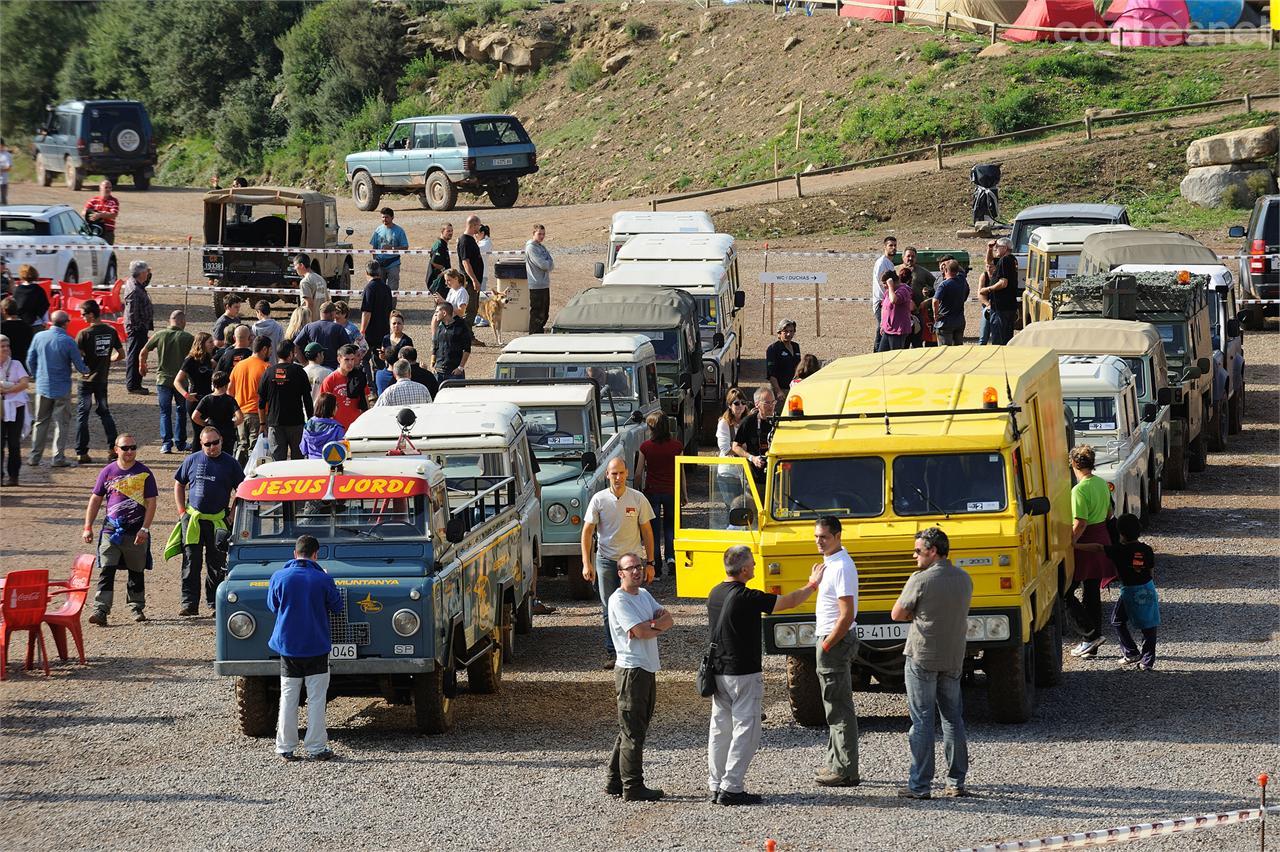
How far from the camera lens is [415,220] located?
153 ft

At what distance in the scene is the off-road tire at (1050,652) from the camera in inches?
535

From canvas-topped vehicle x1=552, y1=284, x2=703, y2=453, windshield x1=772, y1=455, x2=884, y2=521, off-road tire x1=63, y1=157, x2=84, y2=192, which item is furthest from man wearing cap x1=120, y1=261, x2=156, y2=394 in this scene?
off-road tire x1=63, y1=157, x2=84, y2=192

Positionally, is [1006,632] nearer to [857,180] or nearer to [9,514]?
[9,514]

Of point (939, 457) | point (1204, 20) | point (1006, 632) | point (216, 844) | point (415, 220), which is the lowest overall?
point (216, 844)

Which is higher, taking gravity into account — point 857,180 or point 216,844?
point 857,180

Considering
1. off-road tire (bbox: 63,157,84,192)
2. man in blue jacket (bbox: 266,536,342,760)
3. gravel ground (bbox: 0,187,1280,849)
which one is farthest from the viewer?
off-road tire (bbox: 63,157,84,192)

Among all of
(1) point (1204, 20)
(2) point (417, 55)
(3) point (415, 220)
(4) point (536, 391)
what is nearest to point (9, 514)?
(4) point (536, 391)

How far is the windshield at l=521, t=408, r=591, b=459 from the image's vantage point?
1789cm

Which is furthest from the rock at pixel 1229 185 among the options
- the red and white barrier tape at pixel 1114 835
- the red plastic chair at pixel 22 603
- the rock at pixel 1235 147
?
the red and white barrier tape at pixel 1114 835

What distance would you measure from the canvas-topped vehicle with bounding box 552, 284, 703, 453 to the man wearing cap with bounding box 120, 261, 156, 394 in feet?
20.7

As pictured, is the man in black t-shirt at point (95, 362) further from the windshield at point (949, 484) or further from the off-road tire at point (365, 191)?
the off-road tire at point (365, 191)

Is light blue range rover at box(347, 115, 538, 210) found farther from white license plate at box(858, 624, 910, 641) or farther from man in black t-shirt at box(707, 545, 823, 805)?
man in black t-shirt at box(707, 545, 823, 805)

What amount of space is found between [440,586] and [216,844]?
2.67 m

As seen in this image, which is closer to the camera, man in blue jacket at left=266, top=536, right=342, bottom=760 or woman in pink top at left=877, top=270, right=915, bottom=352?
man in blue jacket at left=266, top=536, right=342, bottom=760
